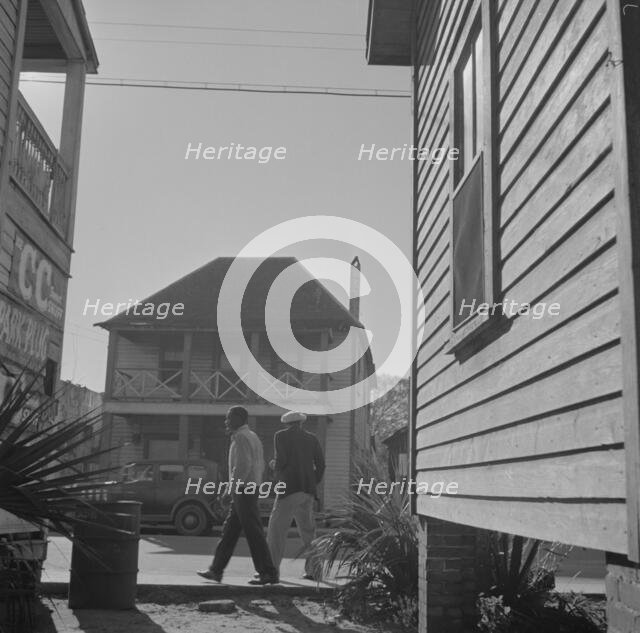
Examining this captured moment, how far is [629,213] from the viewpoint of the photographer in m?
2.90

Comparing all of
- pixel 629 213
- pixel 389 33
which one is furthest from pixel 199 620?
pixel 389 33

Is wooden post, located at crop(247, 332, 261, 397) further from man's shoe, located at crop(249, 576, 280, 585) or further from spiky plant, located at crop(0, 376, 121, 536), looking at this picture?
spiky plant, located at crop(0, 376, 121, 536)

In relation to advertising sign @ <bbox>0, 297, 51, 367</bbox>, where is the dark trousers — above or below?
below

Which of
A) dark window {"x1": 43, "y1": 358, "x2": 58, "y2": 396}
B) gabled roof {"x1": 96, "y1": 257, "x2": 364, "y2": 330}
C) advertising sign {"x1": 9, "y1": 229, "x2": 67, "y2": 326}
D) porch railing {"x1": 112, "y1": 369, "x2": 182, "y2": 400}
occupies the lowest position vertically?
dark window {"x1": 43, "y1": 358, "x2": 58, "y2": 396}

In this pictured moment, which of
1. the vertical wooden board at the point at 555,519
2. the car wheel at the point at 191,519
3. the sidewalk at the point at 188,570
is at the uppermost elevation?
the vertical wooden board at the point at 555,519

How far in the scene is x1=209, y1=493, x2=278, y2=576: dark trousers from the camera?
827 centimetres

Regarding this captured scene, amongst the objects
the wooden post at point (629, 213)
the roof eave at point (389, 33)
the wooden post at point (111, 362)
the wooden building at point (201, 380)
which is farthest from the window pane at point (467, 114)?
the wooden post at point (111, 362)

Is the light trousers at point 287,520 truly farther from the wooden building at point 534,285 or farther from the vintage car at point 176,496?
the vintage car at point 176,496

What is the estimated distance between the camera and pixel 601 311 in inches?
126

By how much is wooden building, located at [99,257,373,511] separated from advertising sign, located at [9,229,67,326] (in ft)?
57.5

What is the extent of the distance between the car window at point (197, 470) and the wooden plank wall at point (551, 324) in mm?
14261

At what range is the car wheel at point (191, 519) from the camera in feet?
59.5

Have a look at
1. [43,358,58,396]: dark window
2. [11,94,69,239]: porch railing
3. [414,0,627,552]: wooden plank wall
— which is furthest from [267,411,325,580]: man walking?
[11,94,69,239]: porch railing

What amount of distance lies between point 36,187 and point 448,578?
5.60 m
